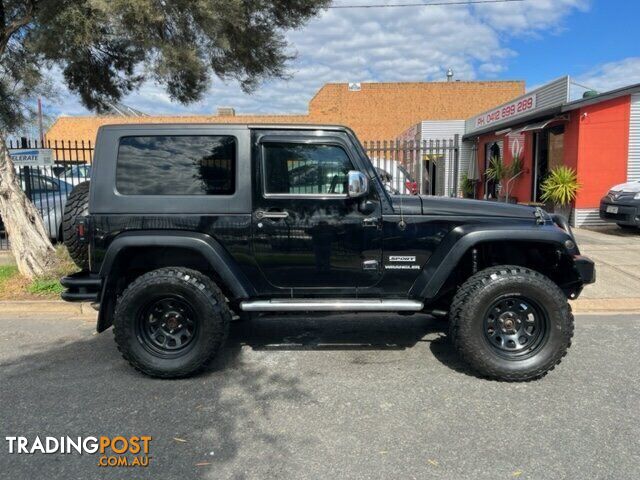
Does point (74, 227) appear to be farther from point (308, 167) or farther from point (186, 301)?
point (308, 167)

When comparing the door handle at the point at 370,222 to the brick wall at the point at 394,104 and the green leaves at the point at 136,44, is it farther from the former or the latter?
the brick wall at the point at 394,104

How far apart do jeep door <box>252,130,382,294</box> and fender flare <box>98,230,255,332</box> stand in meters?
0.23

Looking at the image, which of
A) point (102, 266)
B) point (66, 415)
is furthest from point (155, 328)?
point (66, 415)

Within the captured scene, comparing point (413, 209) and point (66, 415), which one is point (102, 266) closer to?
point (66, 415)

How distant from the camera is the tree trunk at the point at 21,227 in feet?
22.4

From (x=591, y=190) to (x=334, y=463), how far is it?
11.7m

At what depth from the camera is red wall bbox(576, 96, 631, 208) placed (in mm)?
11930

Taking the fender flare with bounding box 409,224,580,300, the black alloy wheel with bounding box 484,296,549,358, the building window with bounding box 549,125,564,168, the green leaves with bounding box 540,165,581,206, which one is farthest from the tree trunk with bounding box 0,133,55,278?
the building window with bounding box 549,125,564,168

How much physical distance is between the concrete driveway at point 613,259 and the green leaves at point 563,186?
0.87 metres

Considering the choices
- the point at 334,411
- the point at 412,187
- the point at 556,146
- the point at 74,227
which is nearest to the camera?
the point at 334,411

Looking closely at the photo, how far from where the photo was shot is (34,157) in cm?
973

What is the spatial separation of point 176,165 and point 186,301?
1115mm

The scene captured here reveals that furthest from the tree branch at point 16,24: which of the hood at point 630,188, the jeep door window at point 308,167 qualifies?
the hood at point 630,188

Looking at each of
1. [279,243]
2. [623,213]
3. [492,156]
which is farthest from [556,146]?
[279,243]
